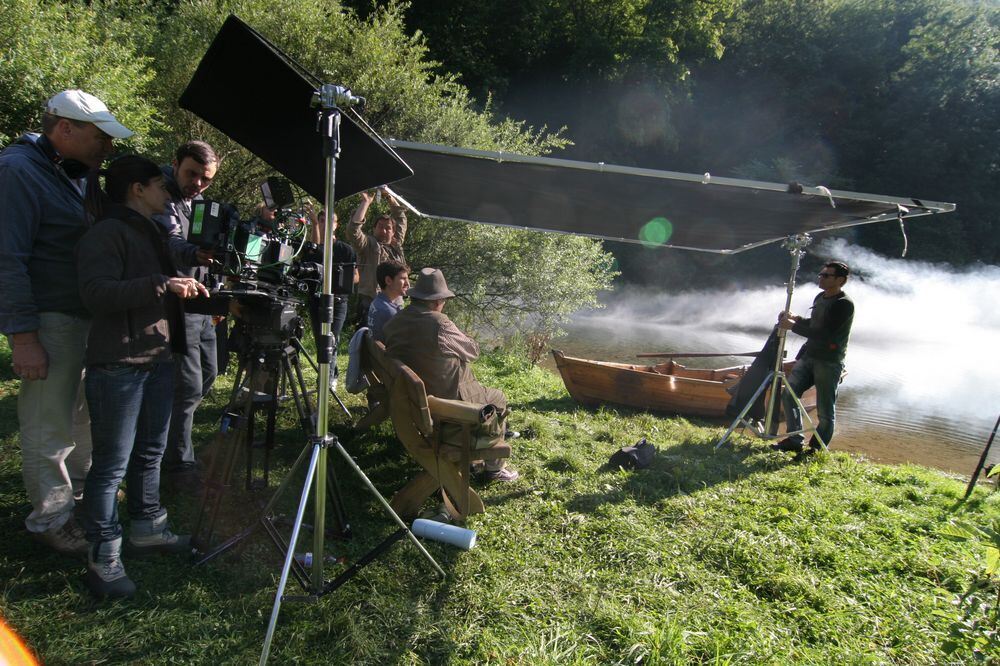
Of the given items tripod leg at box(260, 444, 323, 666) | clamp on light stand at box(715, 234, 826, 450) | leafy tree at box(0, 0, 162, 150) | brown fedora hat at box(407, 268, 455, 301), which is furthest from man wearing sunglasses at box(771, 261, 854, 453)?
leafy tree at box(0, 0, 162, 150)

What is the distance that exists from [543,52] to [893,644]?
30246mm

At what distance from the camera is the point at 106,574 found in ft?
8.14

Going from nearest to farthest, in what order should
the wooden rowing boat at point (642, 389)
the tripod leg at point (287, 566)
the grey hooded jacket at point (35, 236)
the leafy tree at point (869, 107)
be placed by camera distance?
the tripod leg at point (287, 566) < the grey hooded jacket at point (35, 236) < the wooden rowing boat at point (642, 389) < the leafy tree at point (869, 107)

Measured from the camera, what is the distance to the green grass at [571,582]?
241 cm

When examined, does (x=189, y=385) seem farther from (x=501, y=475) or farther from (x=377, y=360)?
(x=501, y=475)

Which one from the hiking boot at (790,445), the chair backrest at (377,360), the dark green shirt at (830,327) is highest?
the dark green shirt at (830,327)

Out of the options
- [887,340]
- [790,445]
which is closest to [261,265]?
[790,445]

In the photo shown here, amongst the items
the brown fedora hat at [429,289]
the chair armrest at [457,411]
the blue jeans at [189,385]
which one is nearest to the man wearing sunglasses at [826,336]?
the brown fedora hat at [429,289]

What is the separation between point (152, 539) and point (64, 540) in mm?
394

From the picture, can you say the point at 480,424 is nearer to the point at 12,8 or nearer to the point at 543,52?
the point at 12,8

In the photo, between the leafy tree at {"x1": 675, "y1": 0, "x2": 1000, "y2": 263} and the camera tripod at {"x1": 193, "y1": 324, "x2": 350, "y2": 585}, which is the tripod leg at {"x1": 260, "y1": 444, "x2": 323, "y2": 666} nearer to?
the camera tripod at {"x1": 193, "y1": 324, "x2": 350, "y2": 585}

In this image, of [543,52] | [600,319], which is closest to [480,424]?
[600,319]

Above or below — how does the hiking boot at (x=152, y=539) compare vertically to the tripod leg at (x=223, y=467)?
below

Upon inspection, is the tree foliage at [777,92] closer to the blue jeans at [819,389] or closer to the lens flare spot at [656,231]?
the lens flare spot at [656,231]
